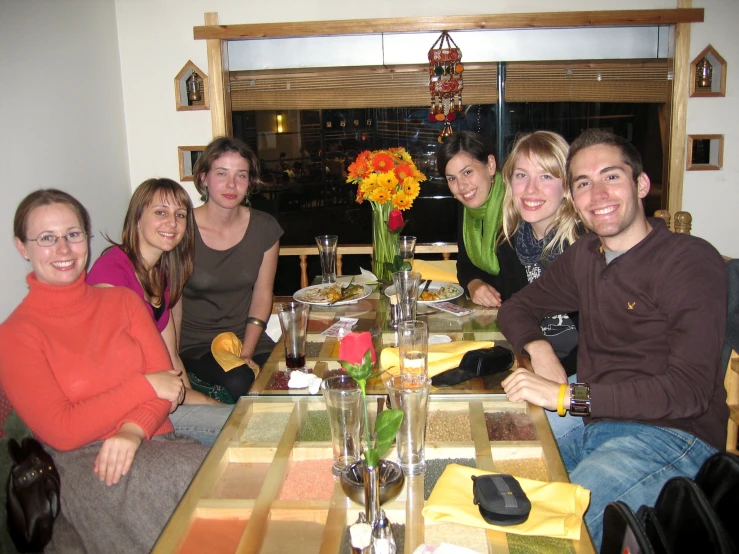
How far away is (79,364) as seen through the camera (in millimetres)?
1577

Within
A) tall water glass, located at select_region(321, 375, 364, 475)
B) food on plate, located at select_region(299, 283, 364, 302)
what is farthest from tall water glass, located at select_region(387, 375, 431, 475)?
food on plate, located at select_region(299, 283, 364, 302)

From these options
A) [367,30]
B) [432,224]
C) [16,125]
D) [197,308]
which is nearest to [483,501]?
[197,308]

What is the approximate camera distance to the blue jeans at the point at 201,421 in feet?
6.18

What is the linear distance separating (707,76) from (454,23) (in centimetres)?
167

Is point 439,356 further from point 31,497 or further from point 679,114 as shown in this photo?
point 679,114

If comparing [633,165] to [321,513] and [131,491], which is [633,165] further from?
[131,491]

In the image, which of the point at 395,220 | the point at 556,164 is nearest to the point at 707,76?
the point at 556,164

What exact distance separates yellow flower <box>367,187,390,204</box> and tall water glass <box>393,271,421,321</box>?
1.79 ft

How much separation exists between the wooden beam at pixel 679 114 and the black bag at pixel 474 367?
2920mm

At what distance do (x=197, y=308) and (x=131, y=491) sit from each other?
123 cm

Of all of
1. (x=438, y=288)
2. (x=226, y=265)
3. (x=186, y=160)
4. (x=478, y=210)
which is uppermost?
(x=186, y=160)

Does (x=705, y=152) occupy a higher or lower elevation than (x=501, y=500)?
higher

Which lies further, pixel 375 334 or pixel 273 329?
pixel 273 329

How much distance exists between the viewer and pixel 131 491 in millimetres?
1448
